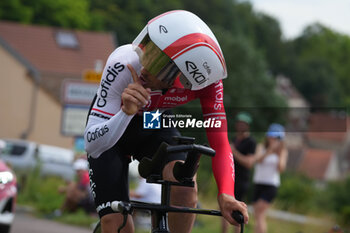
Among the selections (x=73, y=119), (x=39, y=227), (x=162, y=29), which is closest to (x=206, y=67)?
(x=162, y=29)

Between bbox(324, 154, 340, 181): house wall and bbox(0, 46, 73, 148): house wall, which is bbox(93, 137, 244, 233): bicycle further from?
bbox(324, 154, 340, 181): house wall

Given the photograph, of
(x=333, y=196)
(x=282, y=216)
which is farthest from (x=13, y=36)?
(x=282, y=216)

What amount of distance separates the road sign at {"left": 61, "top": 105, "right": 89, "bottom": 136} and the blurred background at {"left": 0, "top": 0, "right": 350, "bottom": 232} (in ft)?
0.07

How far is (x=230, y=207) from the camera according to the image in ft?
11.3

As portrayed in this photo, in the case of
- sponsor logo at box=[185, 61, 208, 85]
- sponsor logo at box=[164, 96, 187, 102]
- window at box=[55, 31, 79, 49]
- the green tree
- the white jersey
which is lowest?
the white jersey

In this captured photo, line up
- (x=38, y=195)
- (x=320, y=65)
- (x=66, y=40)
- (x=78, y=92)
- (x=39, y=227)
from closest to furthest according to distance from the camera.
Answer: (x=39, y=227) < (x=78, y=92) < (x=38, y=195) < (x=66, y=40) < (x=320, y=65)

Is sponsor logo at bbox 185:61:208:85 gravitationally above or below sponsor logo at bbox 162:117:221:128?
above

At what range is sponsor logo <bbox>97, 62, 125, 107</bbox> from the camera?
363 cm

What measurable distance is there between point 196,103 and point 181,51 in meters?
1.86

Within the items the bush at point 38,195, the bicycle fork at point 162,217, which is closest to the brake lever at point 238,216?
the bicycle fork at point 162,217

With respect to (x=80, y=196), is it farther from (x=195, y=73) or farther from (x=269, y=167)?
(x=195, y=73)

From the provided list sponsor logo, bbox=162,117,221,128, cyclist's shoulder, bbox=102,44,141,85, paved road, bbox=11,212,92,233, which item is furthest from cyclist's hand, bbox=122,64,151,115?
paved road, bbox=11,212,92,233

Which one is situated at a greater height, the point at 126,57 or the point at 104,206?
the point at 126,57

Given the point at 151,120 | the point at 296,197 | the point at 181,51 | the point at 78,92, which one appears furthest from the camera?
the point at 296,197
